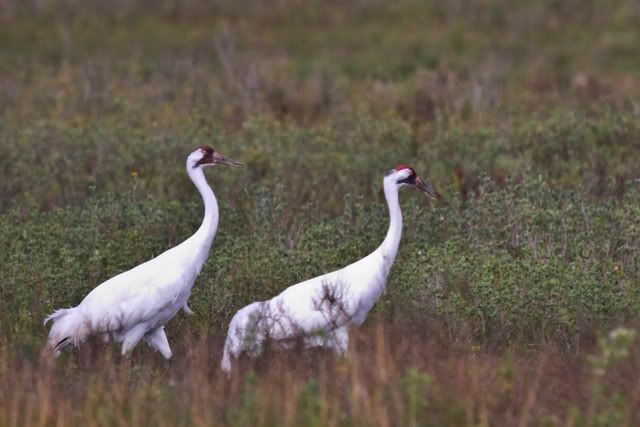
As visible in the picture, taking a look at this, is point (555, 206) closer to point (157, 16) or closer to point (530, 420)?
point (530, 420)

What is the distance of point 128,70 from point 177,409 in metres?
11.3

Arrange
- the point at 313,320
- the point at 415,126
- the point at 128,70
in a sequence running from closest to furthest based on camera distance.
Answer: the point at 313,320 < the point at 415,126 < the point at 128,70

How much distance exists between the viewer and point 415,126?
13766 millimetres

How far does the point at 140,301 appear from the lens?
749 cm

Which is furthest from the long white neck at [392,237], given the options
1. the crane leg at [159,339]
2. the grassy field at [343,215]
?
the crane leg at [159,339]

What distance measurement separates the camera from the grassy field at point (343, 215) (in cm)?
586

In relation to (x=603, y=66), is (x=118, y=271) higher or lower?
higher

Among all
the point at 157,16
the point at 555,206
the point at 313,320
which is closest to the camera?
the point at 313,320

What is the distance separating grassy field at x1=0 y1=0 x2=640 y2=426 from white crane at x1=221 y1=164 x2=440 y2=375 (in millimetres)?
173

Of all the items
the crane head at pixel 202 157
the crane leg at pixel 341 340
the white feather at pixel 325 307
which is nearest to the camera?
the crane leg at pixel 341 340

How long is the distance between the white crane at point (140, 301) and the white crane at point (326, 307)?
40cm

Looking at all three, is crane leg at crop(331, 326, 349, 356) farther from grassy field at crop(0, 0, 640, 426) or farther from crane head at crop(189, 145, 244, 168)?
crane head at crop(189, 145, 244, 168)

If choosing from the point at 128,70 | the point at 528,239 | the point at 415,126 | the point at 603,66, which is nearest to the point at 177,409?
the point at 528,239

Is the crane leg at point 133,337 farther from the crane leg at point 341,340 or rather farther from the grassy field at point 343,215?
the crane leg at point 341,340
